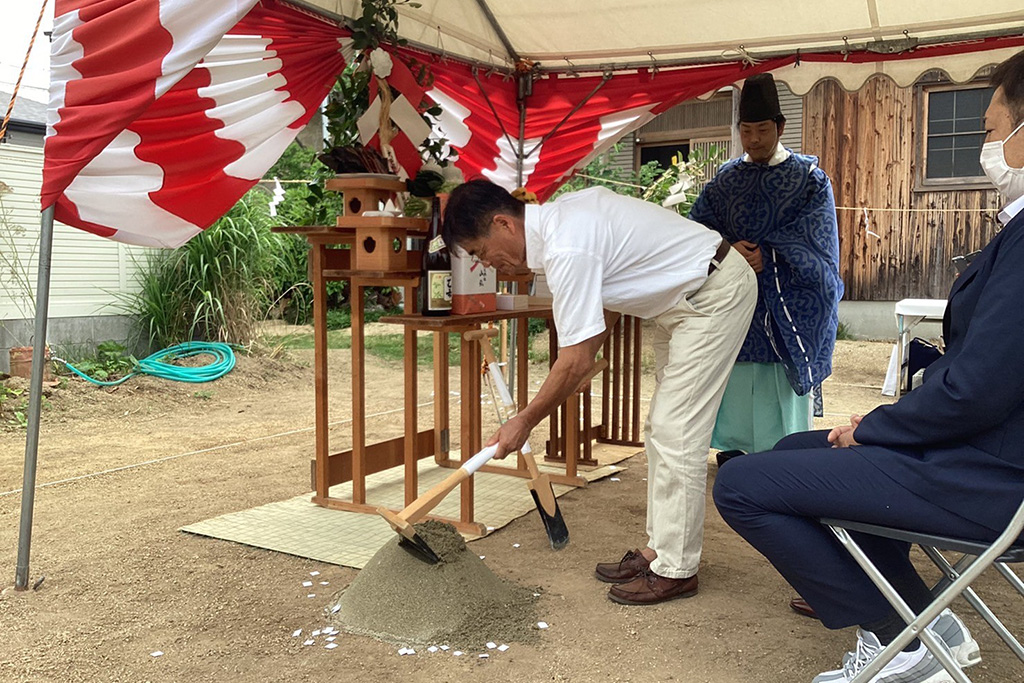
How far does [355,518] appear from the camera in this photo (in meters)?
3.42

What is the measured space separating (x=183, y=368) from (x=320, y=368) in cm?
358

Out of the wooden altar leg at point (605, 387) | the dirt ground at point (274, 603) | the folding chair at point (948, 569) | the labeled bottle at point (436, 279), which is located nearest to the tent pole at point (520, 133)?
the wooden altar leg at point (605, 387)

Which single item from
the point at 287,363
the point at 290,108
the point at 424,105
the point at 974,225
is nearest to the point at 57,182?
the point at 290,108

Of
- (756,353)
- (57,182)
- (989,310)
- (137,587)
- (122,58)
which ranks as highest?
(122,58)

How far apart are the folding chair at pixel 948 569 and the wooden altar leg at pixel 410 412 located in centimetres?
183

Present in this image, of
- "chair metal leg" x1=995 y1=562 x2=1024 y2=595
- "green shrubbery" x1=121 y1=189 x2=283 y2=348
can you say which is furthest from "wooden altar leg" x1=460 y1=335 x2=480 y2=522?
"green shrubbery" x1=121 y1=189 x2=283 y2=348

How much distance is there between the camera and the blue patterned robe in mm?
3684

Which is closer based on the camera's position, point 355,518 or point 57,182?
point 57,182

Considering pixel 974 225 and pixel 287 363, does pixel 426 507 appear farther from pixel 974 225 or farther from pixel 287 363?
pixel 974 225

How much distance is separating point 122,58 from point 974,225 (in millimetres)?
8806

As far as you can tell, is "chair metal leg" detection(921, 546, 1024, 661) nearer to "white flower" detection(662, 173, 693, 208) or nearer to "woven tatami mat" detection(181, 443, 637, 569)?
"woven tatami mat" detection(181, 443, 637, 569)

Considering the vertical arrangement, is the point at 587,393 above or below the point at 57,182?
below

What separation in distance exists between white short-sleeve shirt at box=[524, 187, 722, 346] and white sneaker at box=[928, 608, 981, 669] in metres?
1.03

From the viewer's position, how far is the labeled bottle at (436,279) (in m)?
3.14
